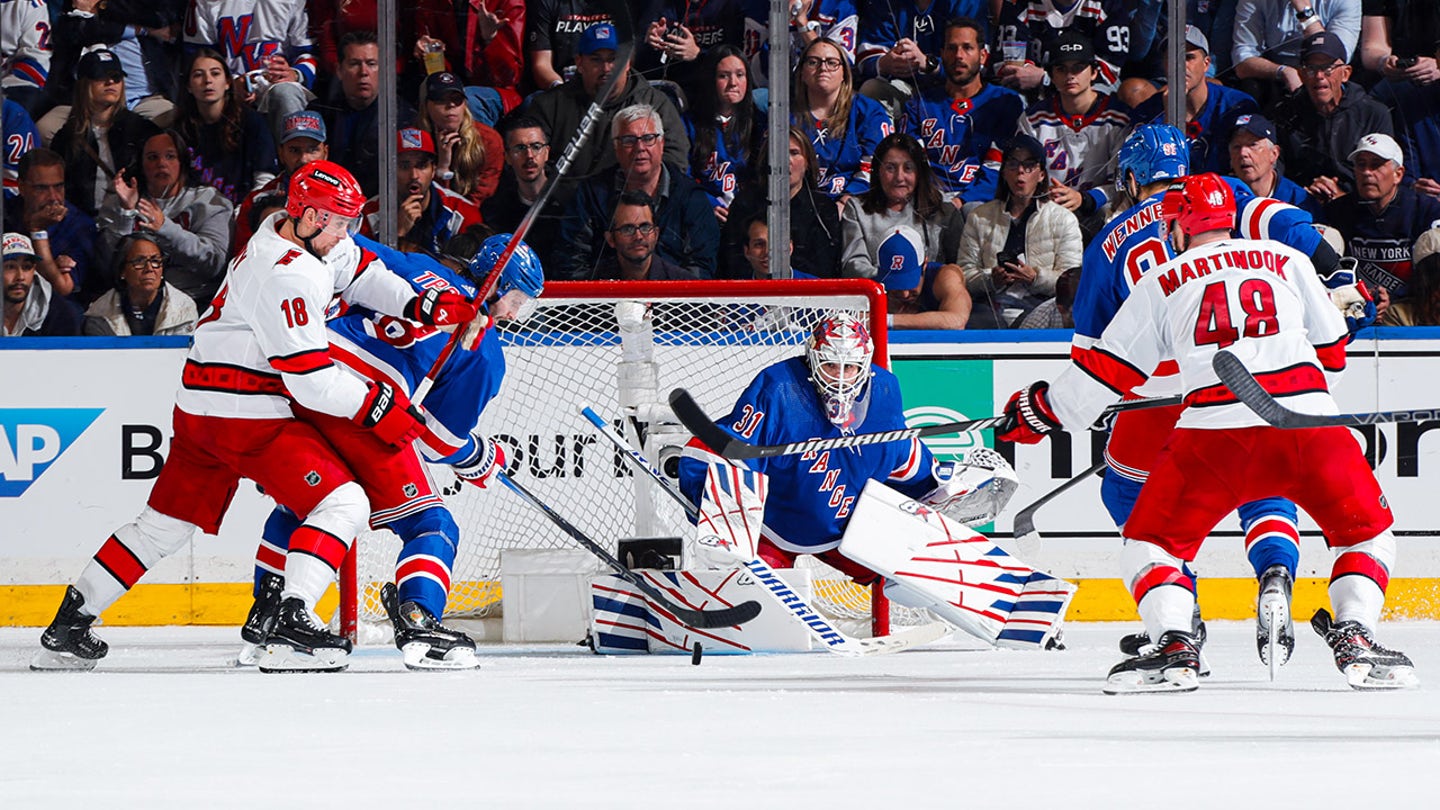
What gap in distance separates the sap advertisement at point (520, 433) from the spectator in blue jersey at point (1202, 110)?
0.76 m

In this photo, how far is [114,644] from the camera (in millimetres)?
4793

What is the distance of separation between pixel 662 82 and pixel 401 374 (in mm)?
1752

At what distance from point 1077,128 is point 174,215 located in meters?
2.75

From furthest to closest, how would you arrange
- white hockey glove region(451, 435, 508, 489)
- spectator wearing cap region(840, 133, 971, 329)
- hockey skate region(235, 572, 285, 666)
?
spectator wearing cap region(840, 133, 971, 329), white hockey glove region(451, 435, 508, 489), hockey skate region(235, 572, 285, 666)

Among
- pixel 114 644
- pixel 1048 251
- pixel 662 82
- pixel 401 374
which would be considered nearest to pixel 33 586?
pixel 114 644

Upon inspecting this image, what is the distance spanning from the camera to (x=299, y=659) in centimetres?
391

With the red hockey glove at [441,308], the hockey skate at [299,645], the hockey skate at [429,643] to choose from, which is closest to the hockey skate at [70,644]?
the hockey skate at [299,645]

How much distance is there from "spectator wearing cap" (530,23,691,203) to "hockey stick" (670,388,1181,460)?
5.14 ft

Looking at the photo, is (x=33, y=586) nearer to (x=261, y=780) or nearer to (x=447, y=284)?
(x=447, y=284)

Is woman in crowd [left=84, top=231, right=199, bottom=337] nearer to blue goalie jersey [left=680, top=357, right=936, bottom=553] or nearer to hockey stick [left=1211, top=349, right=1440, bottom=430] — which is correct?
blue goalie jersey [left=680, top=357, right=936, bottom=553]

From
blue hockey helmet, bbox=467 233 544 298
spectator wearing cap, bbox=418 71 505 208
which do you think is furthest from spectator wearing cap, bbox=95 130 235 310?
blue hockey helmet, bbox=467 233 544 298

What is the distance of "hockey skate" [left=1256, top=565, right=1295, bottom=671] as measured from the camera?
355 cm

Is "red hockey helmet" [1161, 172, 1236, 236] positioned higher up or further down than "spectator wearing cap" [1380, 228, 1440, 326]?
higher up

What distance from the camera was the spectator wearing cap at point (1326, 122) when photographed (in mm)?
5727
